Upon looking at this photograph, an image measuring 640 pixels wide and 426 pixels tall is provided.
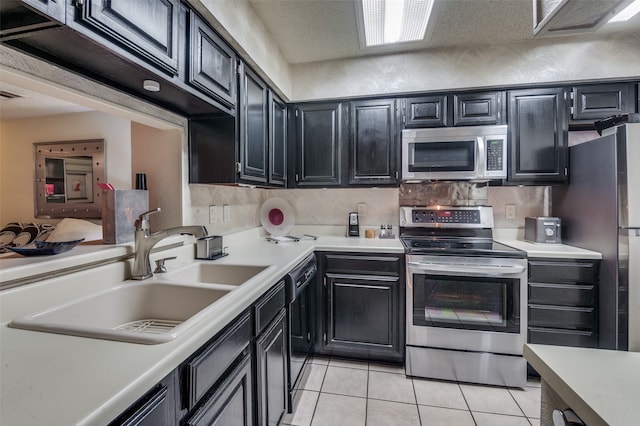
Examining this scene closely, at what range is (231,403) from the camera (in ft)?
3.03

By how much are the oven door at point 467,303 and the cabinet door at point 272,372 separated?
3.25 feet

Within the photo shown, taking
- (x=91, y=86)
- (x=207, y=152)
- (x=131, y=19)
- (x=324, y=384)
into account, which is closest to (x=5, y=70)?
(x=91, y=86)

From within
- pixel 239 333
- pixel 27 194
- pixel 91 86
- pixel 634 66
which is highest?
pixel 634 66

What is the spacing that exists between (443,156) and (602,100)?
119 centimetres

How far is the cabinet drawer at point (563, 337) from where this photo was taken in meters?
1.83

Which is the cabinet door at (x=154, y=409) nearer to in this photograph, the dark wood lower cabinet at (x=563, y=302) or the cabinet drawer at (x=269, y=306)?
the cabinet drawer at (x=269, y=306)

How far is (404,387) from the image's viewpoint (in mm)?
1882

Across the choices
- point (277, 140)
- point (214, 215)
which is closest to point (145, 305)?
point (214, 215)

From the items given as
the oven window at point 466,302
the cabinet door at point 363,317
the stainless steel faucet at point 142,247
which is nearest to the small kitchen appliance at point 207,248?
the stainless steel faucet at point 142,247

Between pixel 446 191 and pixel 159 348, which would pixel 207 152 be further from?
pixel 446 191

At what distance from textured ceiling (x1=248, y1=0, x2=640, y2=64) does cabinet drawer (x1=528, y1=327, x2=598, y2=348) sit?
2084 millimetres

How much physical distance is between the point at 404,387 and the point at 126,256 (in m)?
1.83

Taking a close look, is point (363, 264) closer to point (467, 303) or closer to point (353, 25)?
point (467, 303)

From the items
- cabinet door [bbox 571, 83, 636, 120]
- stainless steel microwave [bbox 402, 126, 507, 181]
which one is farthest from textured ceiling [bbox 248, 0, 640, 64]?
stainless steel microwave [bbox 402, 126, 507, 181]
